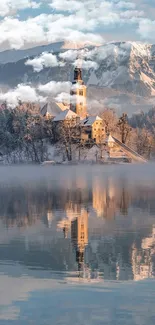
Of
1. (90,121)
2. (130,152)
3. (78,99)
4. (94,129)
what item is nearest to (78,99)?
(78,99)

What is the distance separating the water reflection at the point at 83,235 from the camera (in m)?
17.8

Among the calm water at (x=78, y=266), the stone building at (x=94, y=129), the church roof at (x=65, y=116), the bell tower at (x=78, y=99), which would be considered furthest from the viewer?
the bell tower at (x=78, y=99)

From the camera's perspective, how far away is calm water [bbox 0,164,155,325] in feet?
43.6

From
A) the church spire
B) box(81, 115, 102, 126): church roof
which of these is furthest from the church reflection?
the church spire

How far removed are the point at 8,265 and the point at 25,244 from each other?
388 centimetres

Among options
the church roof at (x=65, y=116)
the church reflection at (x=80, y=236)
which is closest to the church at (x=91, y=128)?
the church roof at (x=65, y=116)

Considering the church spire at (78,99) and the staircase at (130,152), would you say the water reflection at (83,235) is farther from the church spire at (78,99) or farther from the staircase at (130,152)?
the church spire at (78,99)

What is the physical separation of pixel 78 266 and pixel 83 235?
6.12 meters

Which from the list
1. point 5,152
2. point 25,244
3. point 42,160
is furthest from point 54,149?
point 25,244

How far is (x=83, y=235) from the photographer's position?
78.5 ft

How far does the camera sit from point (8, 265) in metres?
18.1

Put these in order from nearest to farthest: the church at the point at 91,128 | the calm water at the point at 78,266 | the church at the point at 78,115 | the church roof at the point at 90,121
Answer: the calm water at the point at 78,266 < the church at the point at 91,128 < the church at the point at 78,115 < the church roof at the point at 90,121

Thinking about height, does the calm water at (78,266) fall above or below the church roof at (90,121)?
above

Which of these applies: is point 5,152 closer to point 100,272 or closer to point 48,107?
point 48,107
